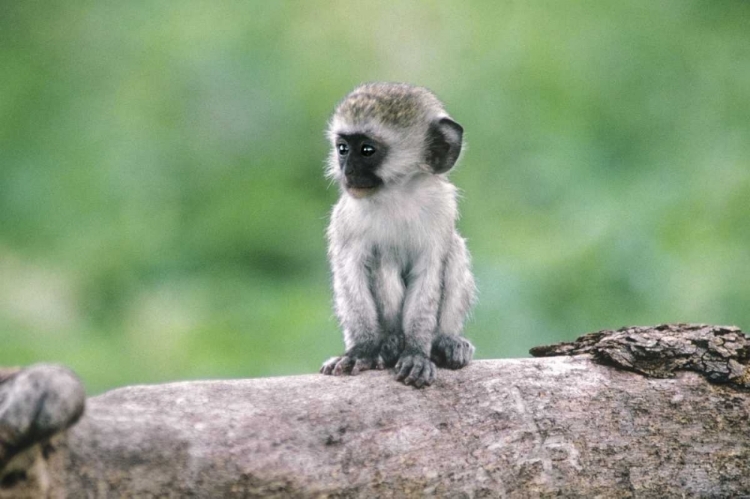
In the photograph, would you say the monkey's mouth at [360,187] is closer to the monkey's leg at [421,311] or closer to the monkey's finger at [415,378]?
the monkey's leg at [421,311]

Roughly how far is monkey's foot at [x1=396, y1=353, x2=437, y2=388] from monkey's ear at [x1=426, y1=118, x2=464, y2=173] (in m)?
1.35

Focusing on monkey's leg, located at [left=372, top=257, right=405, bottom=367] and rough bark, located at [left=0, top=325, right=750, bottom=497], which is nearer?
rough bark, located at [left=0, top=325, right=750, bottom=497]

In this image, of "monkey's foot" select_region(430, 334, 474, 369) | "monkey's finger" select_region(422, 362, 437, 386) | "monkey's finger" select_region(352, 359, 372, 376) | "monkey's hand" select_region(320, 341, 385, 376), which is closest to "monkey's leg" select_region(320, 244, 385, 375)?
"monkey's hand" select_region(320, 341, 385, 376)

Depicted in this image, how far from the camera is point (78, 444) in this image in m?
4.37

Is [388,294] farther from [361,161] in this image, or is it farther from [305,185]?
[305,185]

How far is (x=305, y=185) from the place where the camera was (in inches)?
453

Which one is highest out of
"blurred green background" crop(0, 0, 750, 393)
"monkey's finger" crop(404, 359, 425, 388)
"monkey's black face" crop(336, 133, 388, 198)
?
"blurred green background" crop(0, 0, 750, 393)

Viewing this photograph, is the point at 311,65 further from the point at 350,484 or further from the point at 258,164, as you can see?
the point at 350,484

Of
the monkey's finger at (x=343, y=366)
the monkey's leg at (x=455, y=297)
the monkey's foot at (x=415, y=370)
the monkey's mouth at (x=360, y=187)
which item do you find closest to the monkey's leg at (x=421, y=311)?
the monkey's foot at (x=415, y=370)

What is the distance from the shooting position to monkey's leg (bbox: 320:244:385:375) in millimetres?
6262

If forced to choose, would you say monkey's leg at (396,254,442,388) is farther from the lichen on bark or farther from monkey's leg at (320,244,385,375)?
the lichen on bark

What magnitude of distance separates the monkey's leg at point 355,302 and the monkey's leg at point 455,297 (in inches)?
14.8

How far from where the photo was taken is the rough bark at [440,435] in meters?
4.57

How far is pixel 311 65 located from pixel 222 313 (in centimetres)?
300
